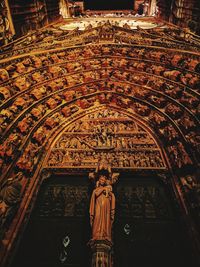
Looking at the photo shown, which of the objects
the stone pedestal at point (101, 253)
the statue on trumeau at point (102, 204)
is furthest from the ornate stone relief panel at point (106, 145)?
the stone pedestal at point (101, 253)

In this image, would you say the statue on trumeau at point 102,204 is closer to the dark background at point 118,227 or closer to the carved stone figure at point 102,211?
the carved stone figure at point 102,211

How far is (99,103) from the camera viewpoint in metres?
6.28

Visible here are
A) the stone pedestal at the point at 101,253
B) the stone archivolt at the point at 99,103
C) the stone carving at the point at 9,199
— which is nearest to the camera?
the stone pedestal at the point at 101,253

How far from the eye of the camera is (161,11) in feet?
34.1

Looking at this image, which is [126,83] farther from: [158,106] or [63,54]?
[63,54]

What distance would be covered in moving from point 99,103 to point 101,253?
410 cm

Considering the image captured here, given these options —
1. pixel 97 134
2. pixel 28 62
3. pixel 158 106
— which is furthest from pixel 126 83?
pixel 28 62

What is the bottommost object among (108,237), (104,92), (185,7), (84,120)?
(108,237)

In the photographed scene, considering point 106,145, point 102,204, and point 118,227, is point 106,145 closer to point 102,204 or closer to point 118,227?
point 102,204

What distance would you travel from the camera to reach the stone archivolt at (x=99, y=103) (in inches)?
174

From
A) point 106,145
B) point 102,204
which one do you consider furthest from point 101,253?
point 106,145

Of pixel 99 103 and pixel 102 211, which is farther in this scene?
pixel 99 103

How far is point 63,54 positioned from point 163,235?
529 cm

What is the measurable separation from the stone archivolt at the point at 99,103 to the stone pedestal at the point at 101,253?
61.8 inches
